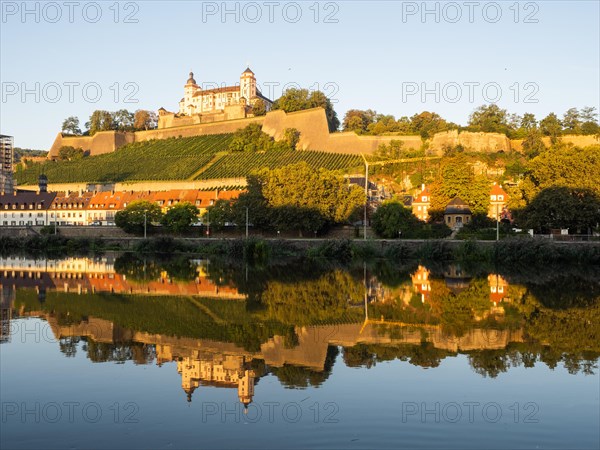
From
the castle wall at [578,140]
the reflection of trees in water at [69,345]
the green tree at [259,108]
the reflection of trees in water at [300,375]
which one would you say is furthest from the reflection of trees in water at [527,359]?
the green tree at [259,108]

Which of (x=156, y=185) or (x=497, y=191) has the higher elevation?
(x=156, y=185)

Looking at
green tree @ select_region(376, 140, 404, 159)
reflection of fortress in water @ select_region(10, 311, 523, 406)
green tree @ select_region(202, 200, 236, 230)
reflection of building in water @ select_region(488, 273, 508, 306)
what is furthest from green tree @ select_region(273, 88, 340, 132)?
reflection of fortress in water @ select_region(10, 311, 523, 406)

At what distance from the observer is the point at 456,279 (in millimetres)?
30672

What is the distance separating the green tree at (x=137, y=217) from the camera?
65312 millimetres

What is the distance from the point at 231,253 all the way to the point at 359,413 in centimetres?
4038

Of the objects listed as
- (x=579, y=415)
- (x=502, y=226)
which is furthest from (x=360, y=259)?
(x=579, y=415)

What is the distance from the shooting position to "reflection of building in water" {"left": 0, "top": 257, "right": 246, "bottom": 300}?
26.0 metres

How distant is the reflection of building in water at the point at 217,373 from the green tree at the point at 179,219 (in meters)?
50.2

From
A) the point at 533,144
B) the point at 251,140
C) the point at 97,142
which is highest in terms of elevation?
the point at 97,142

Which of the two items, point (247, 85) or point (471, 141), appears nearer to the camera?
point (471, 141)

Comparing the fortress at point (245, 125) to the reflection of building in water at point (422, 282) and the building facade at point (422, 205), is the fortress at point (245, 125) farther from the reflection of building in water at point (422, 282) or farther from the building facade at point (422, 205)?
the reflection of building in water at point (422, 282)

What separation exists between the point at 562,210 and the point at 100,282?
→ 29823mm

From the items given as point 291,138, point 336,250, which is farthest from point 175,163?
point 336,250

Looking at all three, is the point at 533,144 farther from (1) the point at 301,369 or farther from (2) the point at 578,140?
(1) the point at 301,369
